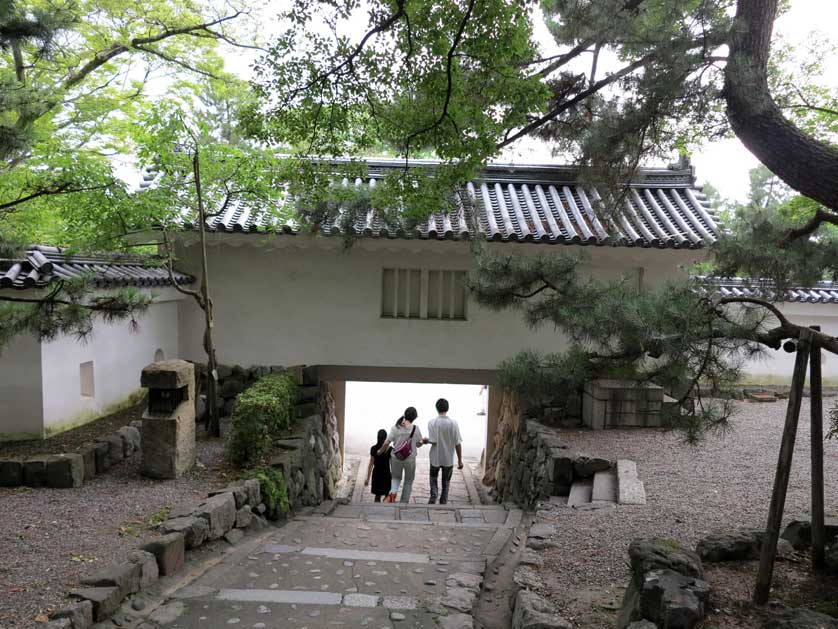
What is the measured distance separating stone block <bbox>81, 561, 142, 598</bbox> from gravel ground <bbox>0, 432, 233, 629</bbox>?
0.67 ft

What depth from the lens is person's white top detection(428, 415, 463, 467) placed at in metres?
10.6

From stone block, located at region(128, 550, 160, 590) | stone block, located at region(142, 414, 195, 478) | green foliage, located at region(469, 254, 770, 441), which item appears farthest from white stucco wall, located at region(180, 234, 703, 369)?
stone block, located at region(128, 550, 160, 590)

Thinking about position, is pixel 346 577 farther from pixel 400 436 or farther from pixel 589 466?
pixel 400 436

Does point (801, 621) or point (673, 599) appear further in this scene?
point (673, 599)

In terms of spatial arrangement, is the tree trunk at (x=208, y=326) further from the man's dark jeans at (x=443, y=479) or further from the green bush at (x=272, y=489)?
the man's dark jeans at (x=443, y=479)

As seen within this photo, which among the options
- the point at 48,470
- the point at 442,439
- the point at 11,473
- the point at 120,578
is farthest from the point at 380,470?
the point at 120,578

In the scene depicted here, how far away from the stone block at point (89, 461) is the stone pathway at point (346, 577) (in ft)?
7.64

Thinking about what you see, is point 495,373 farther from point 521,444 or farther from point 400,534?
point 400,534

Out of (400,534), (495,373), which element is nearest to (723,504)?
(400,534)

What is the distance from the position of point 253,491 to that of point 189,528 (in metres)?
1.40

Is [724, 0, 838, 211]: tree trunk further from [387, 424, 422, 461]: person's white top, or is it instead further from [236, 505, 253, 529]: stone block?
[387, 424, 422, 461]: person's white top

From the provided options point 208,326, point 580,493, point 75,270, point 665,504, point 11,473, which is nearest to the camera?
point 11,473

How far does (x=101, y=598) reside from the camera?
4270mm

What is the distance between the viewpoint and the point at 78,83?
46.4 feet
